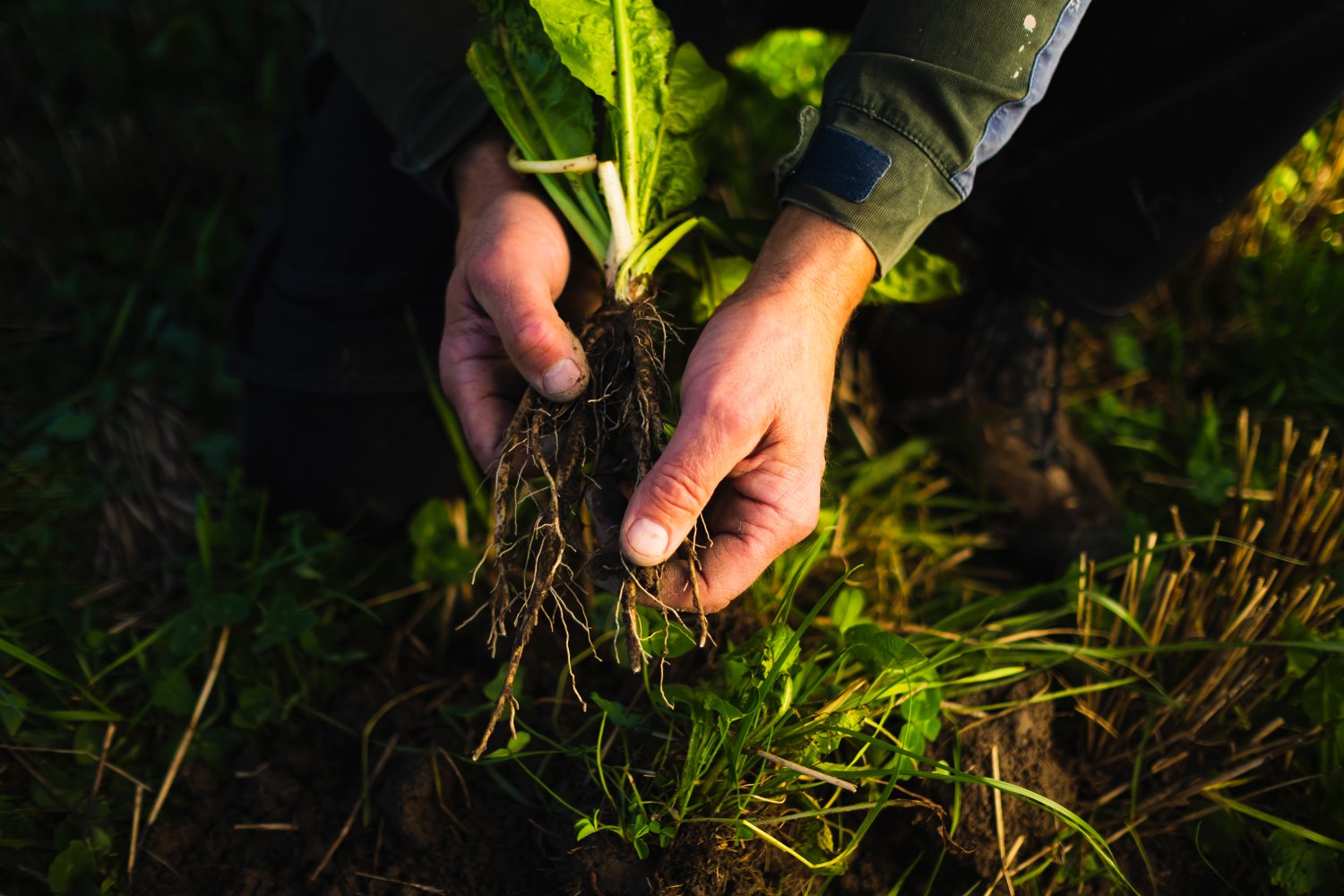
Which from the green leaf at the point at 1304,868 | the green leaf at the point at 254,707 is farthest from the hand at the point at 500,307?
the green leaf at the point at 1304,868

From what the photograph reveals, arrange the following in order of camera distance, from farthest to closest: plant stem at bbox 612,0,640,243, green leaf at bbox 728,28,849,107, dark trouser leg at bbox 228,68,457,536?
green leaf at bbox 728,28,849,107, dark trouser leg at bbox 228,68,457,536, plant stem at bbox 612,0,640,243

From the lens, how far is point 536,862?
140cm

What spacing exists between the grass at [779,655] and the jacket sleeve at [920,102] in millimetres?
622

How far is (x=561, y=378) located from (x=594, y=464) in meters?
0.18

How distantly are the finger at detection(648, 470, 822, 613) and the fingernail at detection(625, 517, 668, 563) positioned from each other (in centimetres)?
9

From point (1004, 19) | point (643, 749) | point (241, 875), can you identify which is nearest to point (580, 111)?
point (1004, 19)

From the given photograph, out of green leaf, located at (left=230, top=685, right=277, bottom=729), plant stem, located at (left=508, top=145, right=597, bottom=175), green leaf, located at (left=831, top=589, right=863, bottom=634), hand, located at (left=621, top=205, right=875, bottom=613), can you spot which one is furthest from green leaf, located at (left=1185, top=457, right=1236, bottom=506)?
green leaf, located at (left=230, top=685, right=277, bottom=729)

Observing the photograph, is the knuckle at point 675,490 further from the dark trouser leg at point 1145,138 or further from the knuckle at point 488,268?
the dark trouser leg at point 1145,138

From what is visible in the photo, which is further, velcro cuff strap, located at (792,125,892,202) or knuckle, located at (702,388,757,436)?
velcro cuff strap, located at (792,125,892,202)

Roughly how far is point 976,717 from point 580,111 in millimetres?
1281

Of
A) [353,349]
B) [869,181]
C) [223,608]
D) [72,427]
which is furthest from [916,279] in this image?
[72,427]

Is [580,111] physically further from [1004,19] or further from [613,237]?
[1004,19]

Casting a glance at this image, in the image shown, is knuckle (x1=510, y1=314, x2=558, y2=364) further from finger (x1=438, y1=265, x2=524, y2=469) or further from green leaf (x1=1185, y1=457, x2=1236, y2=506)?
green leaf (x1=1185, y1=457, x2=1236, y2=506)

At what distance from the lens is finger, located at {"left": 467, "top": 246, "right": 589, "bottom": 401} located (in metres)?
1.35
